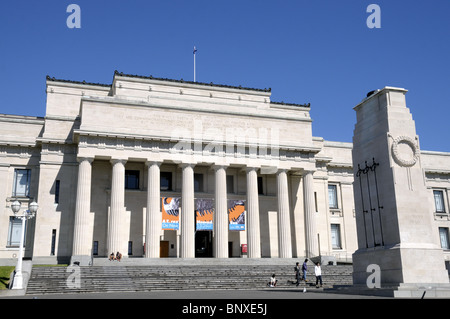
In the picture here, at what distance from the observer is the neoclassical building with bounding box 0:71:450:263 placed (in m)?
44.7

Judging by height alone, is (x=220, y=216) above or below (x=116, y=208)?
below

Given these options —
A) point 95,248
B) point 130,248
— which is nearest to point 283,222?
point 130,248

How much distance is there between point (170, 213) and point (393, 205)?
94.6 feet

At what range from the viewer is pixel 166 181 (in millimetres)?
50312

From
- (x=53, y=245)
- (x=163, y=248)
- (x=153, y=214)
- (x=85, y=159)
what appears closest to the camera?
(x=85, y=159)

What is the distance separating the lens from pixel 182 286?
32.6 metres

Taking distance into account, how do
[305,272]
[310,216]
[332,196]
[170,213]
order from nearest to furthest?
[305,272]
[170,213]
[310,216]
[332,196]

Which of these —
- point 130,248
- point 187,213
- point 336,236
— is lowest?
A: point 130,248

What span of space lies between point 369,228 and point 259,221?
2850 cm

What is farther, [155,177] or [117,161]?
[155,177]

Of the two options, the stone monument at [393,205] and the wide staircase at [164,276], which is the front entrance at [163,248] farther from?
the stone monument at [393,205]

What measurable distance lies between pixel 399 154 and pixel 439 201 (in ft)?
149

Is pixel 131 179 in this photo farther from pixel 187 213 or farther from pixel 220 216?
pixel 220 216
